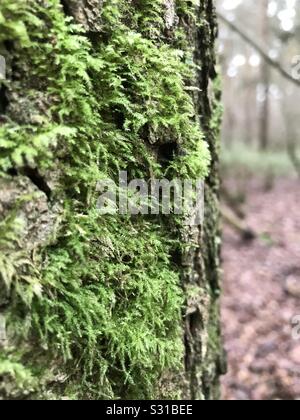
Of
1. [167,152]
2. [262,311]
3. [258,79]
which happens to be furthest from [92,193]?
[258,79]

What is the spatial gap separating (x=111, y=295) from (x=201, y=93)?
0.99 metres

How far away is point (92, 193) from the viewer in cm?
125

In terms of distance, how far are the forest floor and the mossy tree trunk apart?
2532 millimetres

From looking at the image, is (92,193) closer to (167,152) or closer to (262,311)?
(167,152)

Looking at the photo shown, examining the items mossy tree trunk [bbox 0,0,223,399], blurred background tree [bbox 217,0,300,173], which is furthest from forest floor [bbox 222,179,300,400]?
blurred background tree [bbox 217,0,300,173]

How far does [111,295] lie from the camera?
1301mm

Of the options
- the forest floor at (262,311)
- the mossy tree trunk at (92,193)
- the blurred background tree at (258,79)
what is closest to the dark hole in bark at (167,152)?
the mossy tree trunk at (92,193)

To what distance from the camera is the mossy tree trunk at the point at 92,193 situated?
1.10m

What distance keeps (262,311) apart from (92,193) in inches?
178

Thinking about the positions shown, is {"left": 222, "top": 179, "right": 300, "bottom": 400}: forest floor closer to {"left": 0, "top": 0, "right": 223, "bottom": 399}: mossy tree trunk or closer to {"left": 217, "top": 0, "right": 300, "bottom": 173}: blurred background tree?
{"left": 0, "top": 0, "right": 223, "bottom": 399}: mossy tree trunk

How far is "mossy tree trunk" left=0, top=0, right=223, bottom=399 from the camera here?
43.3 inches

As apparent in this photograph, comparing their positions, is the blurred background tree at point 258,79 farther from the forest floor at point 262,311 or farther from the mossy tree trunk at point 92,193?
the mossy tree trunk at point 92,193

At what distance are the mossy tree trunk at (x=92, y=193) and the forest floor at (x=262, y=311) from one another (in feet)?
8.31

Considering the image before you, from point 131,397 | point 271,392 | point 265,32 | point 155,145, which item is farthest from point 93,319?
point 265,32
